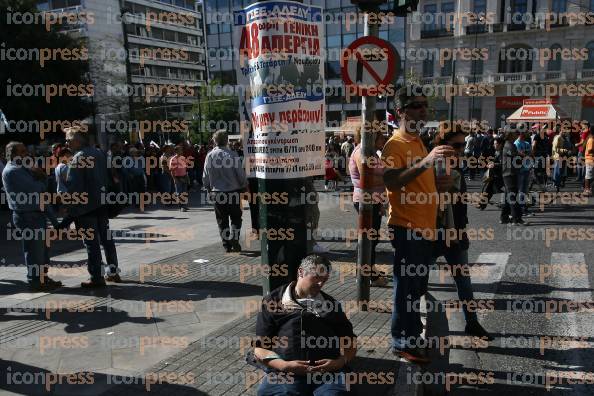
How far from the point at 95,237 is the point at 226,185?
7.96 feet

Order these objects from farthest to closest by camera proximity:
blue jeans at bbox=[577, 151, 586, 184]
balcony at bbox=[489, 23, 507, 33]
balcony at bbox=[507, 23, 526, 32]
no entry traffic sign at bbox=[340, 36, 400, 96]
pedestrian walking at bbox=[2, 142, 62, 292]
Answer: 1. balcony at bbox=[489, 23, 507, 33]
2. balcony at bbox=[507, 23, 526, 32]
3. blue jeans at bbox=[577, 151, 586, 184]
4. pedestrian walking at bbox=[2, 142, 62, 292]
5. no entry traffic sign at bbox=[340, 36, 400, 96]

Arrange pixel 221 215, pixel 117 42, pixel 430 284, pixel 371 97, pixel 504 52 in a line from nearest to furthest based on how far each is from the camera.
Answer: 1. pixel 371 97
2. pixel 430 284
3. pixel 221 215
4. pixel 504 52
5. pixel 117 42

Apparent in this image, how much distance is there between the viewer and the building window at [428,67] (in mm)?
47719

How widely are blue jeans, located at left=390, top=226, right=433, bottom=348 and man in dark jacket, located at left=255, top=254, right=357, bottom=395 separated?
0.65m

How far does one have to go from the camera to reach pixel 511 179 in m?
9.51

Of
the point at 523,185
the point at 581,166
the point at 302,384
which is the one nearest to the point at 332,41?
the point at 581,166

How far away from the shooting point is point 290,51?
3502 mm

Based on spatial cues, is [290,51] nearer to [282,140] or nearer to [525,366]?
[282,140]

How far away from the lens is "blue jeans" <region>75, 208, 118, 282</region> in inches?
248

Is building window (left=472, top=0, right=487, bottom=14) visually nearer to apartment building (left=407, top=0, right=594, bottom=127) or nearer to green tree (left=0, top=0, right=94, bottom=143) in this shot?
apartment building (left=407, top=0, right=594, bottom=127)

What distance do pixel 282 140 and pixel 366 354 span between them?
2031mm

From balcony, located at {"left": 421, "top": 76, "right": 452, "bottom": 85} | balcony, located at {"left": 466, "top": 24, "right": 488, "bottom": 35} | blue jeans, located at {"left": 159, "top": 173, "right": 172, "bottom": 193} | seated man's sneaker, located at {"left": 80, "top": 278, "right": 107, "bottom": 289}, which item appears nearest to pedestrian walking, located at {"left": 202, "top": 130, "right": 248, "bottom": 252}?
seated man's sneaker, located at {"left": 80, "top": 278, "right": 107, "bottom": 289}

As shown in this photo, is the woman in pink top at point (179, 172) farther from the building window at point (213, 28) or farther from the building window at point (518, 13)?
the building window at point (213, 28)

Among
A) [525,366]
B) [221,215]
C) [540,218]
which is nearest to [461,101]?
[540,218]
